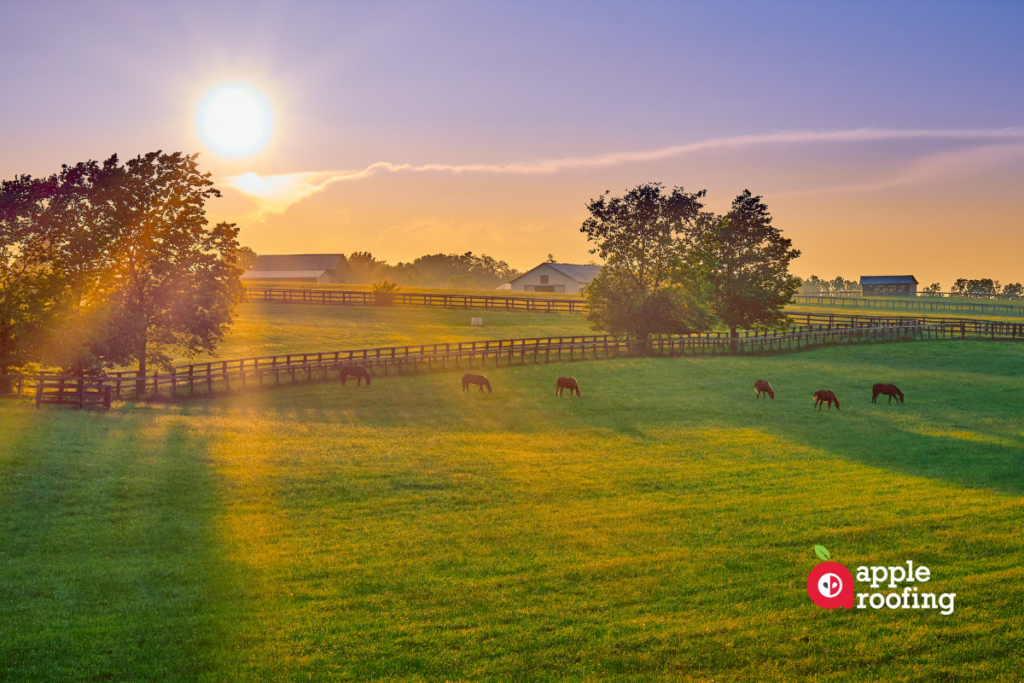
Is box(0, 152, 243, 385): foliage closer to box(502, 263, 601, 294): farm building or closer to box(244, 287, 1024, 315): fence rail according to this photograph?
box(244, 287, 1024, 315): fence rail

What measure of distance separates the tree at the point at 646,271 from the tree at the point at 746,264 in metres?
2.24

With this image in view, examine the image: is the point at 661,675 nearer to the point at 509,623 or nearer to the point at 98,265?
the point at 509,623

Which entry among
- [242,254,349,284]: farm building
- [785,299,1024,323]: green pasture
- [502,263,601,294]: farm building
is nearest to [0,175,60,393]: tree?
[502,263,601,294]: farm building

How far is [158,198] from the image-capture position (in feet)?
117

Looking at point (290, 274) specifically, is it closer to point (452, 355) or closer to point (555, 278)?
point (555, 278)

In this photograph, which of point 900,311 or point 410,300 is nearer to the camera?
point 410,300

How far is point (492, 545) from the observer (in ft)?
44.7

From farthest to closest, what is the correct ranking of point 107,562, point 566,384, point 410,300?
1. point 410,300
2. point 566,384
3. point 107,562

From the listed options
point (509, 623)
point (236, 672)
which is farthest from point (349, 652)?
point (509, 623)

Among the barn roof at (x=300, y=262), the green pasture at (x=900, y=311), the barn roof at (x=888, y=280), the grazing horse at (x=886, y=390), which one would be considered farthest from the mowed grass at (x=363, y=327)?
the barn roof at (x=888, y=280)

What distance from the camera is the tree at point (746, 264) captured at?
5703cm

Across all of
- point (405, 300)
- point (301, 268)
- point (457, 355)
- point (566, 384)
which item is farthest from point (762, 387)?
point (301, 268)

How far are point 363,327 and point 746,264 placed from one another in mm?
29536

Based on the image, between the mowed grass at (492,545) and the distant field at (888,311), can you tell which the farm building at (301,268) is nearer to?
the distant field at (888,311)
